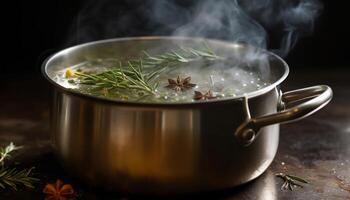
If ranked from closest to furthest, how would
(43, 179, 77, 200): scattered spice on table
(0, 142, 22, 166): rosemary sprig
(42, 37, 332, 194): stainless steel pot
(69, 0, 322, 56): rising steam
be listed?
(42, 37, 332, 194): stainless steel pot → (43, 179, 77, 200): scattered spice on table → (0, 142, 22, 166): rosemary sprig → (69, 0, 322, 56): rising steam

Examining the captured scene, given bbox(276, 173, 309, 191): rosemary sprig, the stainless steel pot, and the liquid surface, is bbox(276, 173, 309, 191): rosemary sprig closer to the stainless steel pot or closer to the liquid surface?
the stainless steel pot

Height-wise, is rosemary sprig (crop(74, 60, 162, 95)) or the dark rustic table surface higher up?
rosemary sprig (crop(74, 60, 162, 95))

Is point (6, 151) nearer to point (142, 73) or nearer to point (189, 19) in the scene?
point (142, 73)

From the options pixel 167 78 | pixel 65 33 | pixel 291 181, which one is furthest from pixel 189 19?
pixel 291 181

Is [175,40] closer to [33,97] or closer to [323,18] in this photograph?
[33,97]

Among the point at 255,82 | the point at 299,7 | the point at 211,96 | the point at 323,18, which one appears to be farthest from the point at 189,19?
the point at 211,96

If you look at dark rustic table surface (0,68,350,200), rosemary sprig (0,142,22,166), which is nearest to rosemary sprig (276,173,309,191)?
dark rustic table surface (0,68,350,200)

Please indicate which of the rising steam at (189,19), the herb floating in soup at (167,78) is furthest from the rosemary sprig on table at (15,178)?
the rising steam at (189,19)
